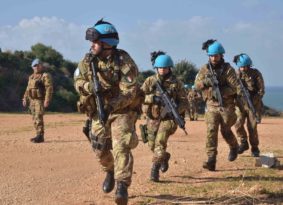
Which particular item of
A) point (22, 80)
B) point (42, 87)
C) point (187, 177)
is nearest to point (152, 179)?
point (187, 177)

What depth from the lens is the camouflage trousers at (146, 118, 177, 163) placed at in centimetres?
836

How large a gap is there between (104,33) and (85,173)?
11.4 feet

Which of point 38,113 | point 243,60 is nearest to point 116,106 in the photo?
point 243,60

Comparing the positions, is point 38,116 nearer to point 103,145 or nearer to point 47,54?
point 103,145

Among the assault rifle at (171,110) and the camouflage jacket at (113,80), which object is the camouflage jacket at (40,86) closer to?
the assault rifle at (171,110)

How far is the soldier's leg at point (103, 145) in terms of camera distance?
22.2 ft

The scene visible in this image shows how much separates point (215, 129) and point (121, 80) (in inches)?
130

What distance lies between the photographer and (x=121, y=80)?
6426mm

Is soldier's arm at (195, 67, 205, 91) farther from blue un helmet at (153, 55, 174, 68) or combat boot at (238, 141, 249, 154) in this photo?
combat boot at (238, 141, 249, 154)

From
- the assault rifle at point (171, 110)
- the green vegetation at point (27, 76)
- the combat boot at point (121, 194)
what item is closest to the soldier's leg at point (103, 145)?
the combat boot at point (121, 194)

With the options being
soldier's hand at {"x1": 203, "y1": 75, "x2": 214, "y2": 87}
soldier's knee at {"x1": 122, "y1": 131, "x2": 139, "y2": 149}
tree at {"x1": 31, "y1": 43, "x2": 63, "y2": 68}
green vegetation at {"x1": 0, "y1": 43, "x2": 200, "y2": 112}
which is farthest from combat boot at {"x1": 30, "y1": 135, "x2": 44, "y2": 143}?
tree at {"x1": 31, "y1": 43, "x2": 63, "y2": 68}

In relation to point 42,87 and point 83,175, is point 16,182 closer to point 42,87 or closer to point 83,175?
point 83,175

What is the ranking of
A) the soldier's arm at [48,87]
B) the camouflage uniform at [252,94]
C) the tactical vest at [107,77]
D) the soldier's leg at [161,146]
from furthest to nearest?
the soldier's arm at [48,87] < the camouflage uniform at [252,94] < the soldier's leg at [161,146] < the tactical vest at [107,77]

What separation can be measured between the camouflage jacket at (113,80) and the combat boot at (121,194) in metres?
0.87
